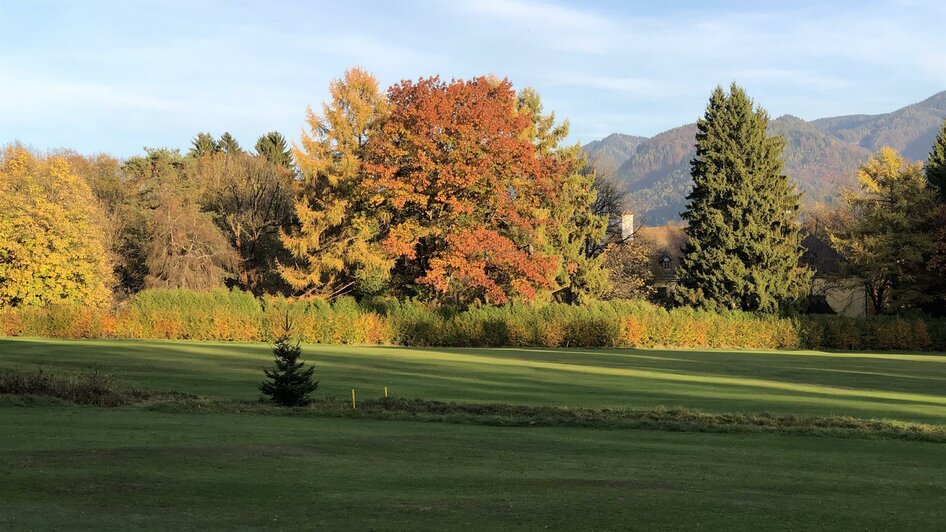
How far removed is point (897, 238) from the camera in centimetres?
6331

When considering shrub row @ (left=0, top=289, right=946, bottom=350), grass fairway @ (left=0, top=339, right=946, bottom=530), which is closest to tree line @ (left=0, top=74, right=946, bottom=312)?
shrub row @ (left=0, top=289, right=946, bottom=350)

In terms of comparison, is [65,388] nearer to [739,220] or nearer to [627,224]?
[739,220]

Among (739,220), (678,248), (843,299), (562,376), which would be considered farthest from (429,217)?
(843,299)

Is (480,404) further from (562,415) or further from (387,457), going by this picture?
(387,457)

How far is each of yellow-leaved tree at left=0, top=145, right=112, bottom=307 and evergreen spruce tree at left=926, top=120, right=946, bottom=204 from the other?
Answer: 181ft

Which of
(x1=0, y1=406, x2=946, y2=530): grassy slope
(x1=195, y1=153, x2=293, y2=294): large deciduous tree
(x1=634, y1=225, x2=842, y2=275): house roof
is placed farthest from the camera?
(x1=634, y1=225, x2=842, y2=275): house roof

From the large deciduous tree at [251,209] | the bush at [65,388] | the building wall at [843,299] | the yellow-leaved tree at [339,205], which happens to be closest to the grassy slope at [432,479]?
the bush at [65,388]

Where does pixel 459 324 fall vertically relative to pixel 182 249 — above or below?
below

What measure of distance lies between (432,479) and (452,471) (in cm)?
75

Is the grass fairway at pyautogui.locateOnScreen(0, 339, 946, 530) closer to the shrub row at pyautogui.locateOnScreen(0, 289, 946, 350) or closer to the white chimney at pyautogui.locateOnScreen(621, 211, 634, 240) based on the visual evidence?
the shrub row at pyautogui.locateOnScreen(0, 289, 946, 350)

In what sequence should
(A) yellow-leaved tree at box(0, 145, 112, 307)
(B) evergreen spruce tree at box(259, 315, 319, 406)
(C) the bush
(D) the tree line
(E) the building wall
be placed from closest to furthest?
(C) the bush
(B) evergreen spruce tree at box(259, 315, 319, 406)
(A) yellow-leaved tree at box(0, 145, 112, 307)
(D) the tree line
(E) the building wall

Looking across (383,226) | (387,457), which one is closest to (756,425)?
(387,457)

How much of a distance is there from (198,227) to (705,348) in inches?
1299

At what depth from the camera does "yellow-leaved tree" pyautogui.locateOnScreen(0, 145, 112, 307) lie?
176 feet
